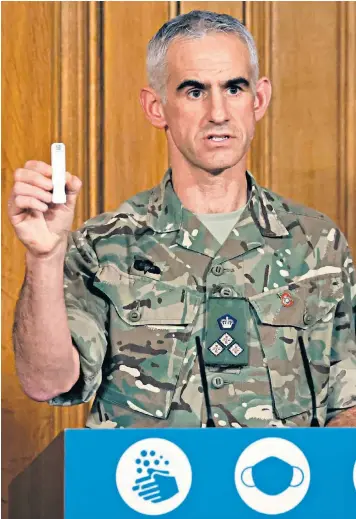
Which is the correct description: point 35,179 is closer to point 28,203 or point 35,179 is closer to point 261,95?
point 28,203

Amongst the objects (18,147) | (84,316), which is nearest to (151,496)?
(84,316)

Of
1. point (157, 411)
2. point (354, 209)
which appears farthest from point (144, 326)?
point (354, 209)

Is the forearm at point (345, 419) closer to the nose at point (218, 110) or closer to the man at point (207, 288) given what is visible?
the man at point (207, 288)

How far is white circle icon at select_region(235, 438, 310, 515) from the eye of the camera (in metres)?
1.75

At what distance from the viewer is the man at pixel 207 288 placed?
2383mm

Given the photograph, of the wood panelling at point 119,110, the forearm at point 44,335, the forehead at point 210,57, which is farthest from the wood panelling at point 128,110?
the forearm at point 44,335

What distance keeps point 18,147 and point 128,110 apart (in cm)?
29

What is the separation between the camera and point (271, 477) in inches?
70.0

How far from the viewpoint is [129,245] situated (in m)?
2.51

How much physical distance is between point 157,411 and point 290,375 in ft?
0.86

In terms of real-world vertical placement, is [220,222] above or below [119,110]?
below

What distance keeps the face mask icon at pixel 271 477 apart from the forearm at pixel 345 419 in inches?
24.8

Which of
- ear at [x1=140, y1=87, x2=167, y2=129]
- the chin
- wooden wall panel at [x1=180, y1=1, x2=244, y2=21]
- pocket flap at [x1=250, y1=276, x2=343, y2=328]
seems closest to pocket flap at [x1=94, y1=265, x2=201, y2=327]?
pocket flap at [x1=250, y1=276, x2=343, y2=328]

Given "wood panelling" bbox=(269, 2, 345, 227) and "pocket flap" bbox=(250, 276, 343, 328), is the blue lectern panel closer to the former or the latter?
"pocket flap" bbox=(250, 276, 343, 328)
